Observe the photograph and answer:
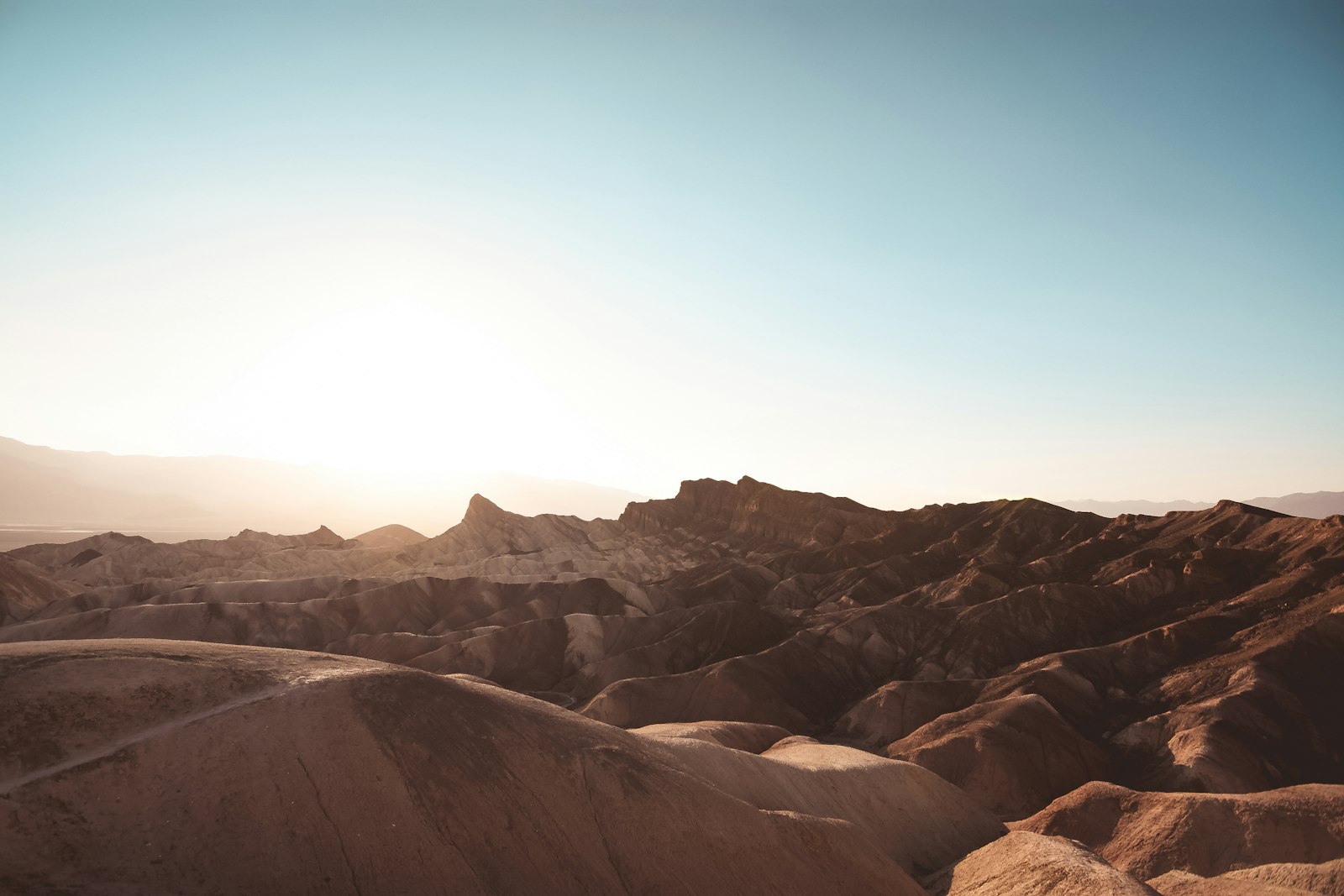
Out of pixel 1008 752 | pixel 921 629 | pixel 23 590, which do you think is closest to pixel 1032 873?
pixel 1008 752

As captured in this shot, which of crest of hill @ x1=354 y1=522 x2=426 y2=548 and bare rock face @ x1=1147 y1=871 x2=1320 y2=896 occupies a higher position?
crest of hill @ x1=354 y1=522 x2=426 y2=548

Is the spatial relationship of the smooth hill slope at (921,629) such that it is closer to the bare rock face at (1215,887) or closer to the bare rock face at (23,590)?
the bare rock face at (23,590)

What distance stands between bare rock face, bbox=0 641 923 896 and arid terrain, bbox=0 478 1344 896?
0.21 ft

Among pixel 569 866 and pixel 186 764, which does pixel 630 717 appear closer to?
pixel 569 866

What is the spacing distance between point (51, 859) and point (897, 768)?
2989cm

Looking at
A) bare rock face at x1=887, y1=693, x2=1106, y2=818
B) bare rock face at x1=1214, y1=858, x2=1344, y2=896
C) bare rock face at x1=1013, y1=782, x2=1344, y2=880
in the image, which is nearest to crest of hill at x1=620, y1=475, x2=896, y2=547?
bare rock face at x1=887, y1=693, x2=1106, y2=818

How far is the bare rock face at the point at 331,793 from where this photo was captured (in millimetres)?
14453

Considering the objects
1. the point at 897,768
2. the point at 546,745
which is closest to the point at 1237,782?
the point at 897,768

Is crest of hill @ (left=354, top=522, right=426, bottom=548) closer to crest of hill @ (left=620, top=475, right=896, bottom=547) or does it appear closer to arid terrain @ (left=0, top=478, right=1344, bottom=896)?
arid terrain @ (left=0, top=478, right=1344, bottom=896)

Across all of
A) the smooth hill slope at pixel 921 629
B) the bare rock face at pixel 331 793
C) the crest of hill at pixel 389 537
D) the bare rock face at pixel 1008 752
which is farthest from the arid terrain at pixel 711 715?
the crest of hill at pixel 389 537

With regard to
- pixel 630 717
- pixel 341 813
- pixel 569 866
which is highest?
pixel 341 813

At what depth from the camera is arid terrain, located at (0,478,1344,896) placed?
52.1 feet

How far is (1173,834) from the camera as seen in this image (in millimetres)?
28625

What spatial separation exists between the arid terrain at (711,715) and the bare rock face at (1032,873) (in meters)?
0.14
